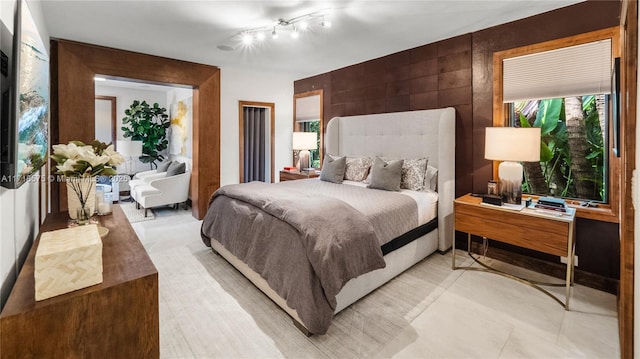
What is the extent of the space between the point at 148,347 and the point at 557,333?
245 cm

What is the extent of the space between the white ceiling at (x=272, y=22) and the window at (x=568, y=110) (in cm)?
43

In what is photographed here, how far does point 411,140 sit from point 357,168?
772 mm

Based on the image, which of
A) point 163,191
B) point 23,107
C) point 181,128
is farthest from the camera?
point 181,128

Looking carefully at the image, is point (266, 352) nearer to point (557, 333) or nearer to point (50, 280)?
point (50, 280)

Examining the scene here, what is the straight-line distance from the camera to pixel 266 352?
6.11 ft

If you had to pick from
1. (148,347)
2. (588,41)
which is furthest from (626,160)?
(148,347)

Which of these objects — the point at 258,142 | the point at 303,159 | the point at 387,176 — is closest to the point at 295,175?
the point at 303,159

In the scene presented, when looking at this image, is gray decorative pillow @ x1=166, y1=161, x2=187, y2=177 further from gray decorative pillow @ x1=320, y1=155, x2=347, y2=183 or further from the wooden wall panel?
gray decorative pillow @ x1=320, y1=155, x2=347, y2=183

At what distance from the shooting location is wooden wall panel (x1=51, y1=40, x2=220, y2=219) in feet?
12.5

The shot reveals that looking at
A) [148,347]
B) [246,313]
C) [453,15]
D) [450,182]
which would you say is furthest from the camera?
[450,182]

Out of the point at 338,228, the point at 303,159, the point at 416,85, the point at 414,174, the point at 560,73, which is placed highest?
the point at 416,85

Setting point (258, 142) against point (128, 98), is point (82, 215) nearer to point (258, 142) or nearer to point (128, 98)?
point (258, 142)

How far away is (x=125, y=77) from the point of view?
421 cm

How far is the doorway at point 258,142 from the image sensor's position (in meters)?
5.76
